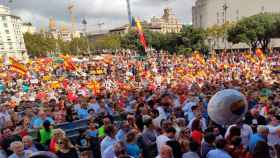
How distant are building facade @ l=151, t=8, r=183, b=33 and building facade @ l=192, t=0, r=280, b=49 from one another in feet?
218

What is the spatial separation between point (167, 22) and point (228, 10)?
3229 inches

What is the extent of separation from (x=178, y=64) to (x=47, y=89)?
13.1 m

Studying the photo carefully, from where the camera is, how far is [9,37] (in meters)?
129

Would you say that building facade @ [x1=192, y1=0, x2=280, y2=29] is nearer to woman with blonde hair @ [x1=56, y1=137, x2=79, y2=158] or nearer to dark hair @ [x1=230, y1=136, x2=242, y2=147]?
dark hair @ [x1=230, y1=136, x2=242, y2=147]

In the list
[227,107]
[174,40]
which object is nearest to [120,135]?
[227,107]

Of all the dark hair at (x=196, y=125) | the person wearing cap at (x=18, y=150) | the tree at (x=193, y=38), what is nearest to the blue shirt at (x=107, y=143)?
the person wearing cap at (x=18, y=150)

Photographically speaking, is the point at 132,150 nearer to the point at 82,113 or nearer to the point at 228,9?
the point at 82,113

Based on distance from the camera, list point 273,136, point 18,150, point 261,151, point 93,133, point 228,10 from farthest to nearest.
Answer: point 228,10, point 93,133, point 273,136, point 18,150, point 261,151

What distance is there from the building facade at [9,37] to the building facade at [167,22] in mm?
64489

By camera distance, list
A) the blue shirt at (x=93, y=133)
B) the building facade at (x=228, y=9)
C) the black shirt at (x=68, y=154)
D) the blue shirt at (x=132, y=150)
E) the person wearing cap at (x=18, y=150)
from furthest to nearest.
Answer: the building facade at (x=228, y=9) < the blue shirt at (x=93, y=133) < the blue shirt at (x=132, y=150) < the black shirt at (x=68, y=154) < the person wearing cap at (x=18, y=150)

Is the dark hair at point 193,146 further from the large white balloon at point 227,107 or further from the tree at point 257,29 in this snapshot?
the tree at point 257,29

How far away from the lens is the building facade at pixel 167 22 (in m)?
172

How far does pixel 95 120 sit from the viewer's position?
8.83 metres

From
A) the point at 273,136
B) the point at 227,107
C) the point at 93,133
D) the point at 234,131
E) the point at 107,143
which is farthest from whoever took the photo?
the point at 93,133
